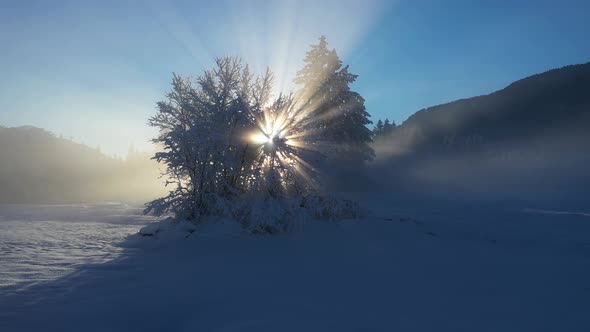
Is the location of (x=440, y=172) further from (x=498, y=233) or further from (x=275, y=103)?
(x=275, y=103)

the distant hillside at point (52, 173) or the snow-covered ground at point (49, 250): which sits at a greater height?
the distant hillside at point (52, 173)

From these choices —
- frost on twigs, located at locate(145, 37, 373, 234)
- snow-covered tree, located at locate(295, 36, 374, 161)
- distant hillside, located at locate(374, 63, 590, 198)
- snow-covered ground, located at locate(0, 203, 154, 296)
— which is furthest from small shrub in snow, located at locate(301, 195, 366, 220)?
distant hillside, located at locate(374, 63, 590, 198)

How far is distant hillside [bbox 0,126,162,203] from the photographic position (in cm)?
3731

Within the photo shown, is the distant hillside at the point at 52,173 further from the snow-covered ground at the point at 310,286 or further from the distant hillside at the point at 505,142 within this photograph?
the distant hillside at the point at 505,142

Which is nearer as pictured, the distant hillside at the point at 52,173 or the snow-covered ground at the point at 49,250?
the snow-covered ground at the point at 49,250

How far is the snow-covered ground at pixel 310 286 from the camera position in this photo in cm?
374

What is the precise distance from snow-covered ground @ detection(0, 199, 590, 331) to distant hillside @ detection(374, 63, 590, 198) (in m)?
28.0

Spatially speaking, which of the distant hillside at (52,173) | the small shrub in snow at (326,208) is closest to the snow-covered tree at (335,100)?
the small shrub in snow at (326,208)

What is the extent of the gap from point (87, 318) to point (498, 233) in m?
12.0

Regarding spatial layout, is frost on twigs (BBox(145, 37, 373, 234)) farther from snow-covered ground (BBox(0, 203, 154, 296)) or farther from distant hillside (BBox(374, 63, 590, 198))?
distant hillside (BBox(374, 63, 590, 198))

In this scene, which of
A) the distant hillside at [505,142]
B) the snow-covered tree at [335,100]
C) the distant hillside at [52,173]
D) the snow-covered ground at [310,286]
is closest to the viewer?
the snow-covered ground at [310,286]

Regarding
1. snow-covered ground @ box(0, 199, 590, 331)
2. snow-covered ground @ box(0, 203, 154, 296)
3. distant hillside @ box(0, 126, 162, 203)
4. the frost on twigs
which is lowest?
snow-covered ground @ box(0, 199, 590, 331)

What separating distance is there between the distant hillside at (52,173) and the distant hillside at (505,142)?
128 feet

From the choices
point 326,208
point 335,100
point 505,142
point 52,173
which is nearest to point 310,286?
point 326,208
